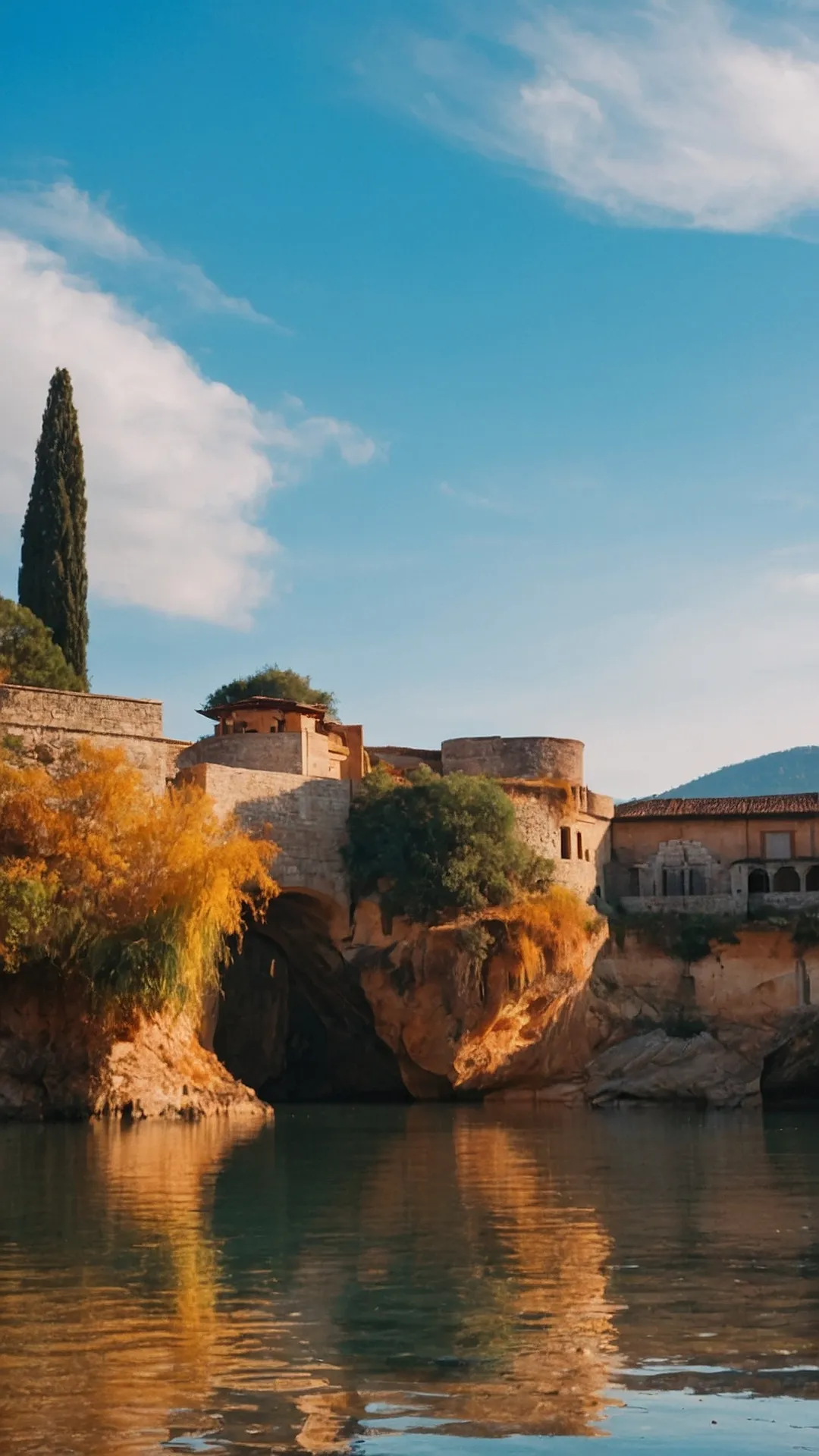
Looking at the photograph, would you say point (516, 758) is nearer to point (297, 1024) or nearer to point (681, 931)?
point (681, 931)

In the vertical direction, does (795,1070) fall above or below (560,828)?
below

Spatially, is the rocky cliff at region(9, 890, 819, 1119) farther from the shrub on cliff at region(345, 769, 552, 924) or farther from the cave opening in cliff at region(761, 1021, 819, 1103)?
the shrub on cliff at region(345, 769, 552, 924)

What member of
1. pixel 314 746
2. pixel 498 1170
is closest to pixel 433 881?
pixel 314 746

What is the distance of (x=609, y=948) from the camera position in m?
51.2

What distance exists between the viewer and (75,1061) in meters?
36.7

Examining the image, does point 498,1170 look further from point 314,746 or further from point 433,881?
point 314,746

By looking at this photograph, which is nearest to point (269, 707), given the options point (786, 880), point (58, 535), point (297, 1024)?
point (58, 535)

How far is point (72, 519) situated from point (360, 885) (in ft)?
44.1

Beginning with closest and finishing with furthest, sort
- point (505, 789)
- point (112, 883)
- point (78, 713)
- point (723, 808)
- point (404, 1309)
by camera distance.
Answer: point (404, 1309) → point (112, 883) → point (78, 713) → point (505, 789) → point (723, 808)

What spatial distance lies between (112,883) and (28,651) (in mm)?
10912

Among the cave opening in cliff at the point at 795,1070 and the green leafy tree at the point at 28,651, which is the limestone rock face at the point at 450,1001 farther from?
the green leafy tree at the point at 28,651

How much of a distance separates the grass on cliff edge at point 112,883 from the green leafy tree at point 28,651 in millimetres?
6953

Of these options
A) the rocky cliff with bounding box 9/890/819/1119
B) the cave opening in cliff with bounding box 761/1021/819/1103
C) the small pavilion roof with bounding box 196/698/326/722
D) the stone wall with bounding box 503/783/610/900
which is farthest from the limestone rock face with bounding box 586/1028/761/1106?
the small pavilion roof with bounding box 196/698/326/722

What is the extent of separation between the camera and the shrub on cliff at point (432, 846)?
44781 millimetres
